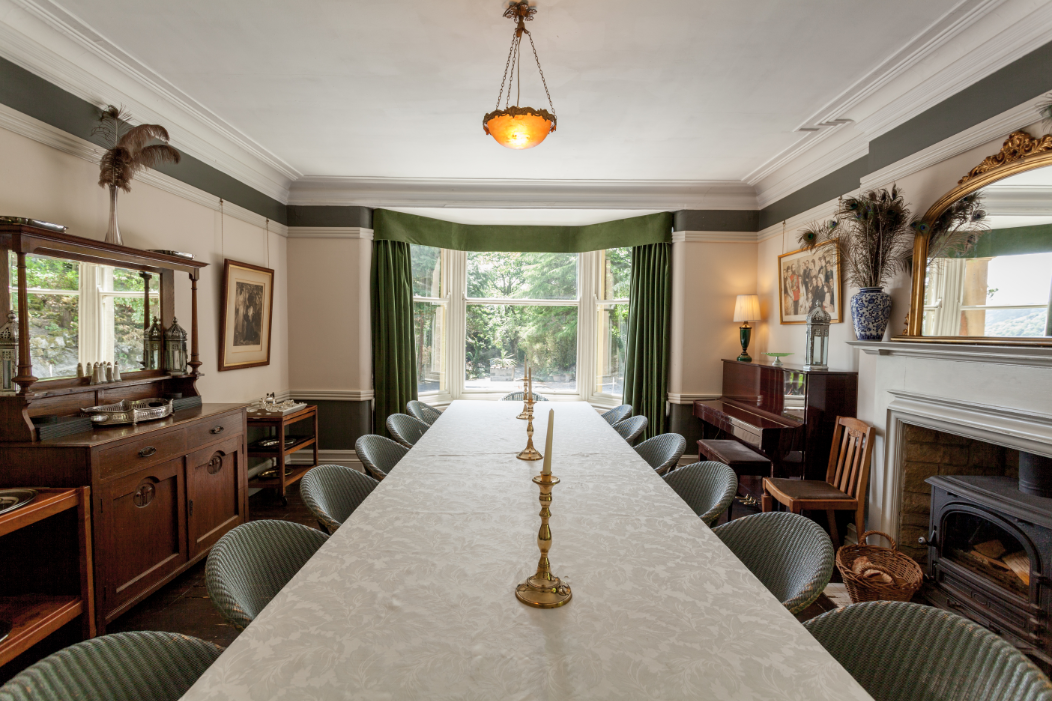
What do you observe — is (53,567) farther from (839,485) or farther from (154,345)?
(839,485)

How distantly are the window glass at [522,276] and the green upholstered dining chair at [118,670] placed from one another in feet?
15.9

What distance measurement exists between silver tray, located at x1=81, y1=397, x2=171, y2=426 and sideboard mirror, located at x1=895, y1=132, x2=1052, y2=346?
3.81 m

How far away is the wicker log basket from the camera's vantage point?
7.66 ft

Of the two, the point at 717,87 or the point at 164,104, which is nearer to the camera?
the point at 717,87

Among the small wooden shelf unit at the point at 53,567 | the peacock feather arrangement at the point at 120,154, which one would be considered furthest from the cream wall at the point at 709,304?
the small wooden shelf unit at the point at 53,567

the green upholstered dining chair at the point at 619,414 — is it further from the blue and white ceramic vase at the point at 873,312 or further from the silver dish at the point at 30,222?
the silver dish at the point at 30,222

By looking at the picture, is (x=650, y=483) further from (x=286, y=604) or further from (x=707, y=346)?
(x=707, y=346)

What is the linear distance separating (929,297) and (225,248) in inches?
173

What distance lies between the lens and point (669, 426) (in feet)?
16.2

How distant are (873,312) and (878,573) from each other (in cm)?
133

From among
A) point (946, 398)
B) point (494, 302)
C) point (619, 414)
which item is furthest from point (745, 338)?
point (494, 302)

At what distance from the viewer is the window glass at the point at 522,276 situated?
5.69 m

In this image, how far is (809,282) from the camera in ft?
12.5

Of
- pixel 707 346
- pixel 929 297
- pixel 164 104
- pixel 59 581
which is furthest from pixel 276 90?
pixel 707 346
